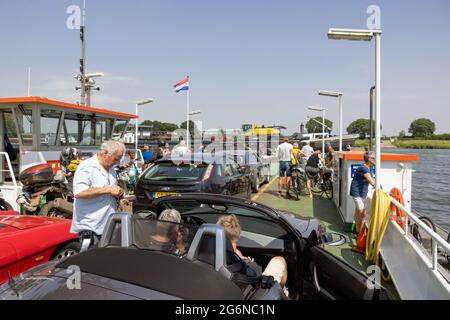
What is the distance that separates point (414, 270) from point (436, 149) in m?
92.4

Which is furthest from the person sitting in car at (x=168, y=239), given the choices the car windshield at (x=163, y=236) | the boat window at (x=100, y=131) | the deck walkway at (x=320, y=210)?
the boat window at (x=100, y=131)

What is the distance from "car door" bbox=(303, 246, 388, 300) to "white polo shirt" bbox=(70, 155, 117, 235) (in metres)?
1.96

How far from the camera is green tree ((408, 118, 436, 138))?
105688mm

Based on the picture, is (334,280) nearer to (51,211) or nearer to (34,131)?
(51,211)

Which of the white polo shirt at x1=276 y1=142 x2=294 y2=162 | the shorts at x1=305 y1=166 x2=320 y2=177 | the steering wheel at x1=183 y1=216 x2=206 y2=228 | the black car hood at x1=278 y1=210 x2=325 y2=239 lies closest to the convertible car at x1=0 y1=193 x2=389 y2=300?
the black car hood at x1=278 y1=210 x2=325 y2=239

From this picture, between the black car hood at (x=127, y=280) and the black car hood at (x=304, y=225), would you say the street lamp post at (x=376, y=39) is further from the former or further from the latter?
the black car hood at (x=127, y=280)

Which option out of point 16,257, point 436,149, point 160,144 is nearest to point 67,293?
point 16,257

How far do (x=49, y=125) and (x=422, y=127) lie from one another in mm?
118976

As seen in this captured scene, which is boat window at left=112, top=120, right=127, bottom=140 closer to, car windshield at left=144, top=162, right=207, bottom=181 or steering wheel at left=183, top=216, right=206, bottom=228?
car windshield at left=144, top=162, right=207, bottom=181

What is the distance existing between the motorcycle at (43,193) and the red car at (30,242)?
1.73 meters

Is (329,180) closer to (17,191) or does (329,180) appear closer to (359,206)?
(359,206)

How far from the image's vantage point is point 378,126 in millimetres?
5391

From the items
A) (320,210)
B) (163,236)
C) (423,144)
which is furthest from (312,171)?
(423,144)

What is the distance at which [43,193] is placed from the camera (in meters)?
6.36
